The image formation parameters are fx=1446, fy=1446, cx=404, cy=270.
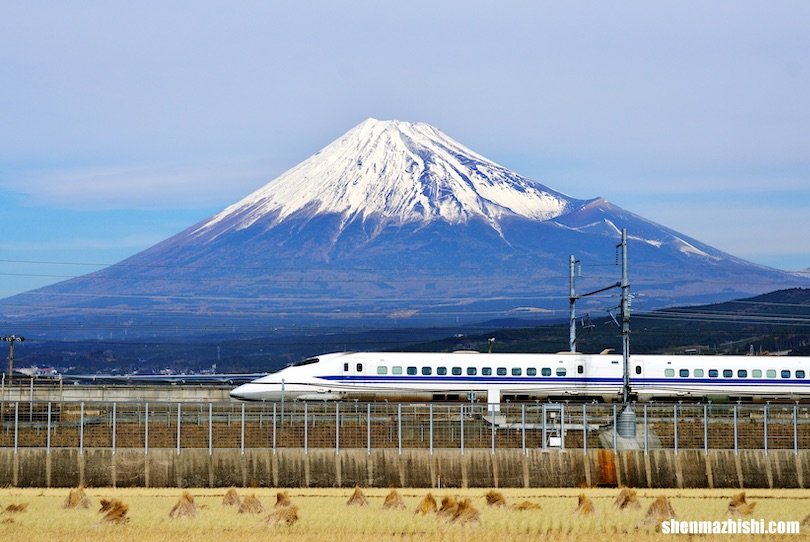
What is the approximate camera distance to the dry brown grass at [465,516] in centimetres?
3884

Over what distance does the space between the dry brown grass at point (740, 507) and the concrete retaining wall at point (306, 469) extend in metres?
8.33

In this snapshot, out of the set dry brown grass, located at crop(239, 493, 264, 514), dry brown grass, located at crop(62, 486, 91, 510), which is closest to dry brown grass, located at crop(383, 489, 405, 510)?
dry brown grass, located at crop(239, 493, 264, 514)

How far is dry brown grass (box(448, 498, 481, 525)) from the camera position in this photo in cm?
3884

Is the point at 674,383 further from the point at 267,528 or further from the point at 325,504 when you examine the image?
the point at 267,528

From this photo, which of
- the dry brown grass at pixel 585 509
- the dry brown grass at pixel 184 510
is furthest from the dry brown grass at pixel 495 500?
the dry brown grass at pixel 184 510

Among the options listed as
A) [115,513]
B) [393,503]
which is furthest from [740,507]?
[115,513]

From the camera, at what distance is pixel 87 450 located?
170ft

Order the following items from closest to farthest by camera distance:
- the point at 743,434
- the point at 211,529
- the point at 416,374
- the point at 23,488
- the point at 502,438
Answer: the point at 211,529
the point at 23,488
the point at 502,438
the point at 743,434
the point at 416,374

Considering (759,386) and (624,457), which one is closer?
(624,457)

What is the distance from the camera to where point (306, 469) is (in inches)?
2046

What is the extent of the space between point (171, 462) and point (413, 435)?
913 centimetres

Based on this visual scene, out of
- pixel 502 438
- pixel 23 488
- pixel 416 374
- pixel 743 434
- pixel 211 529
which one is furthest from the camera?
pixel 416 374

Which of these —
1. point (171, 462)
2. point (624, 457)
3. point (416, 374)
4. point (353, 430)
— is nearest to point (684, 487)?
point (624, 457)

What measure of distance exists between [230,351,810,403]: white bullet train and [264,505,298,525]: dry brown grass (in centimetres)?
4060
